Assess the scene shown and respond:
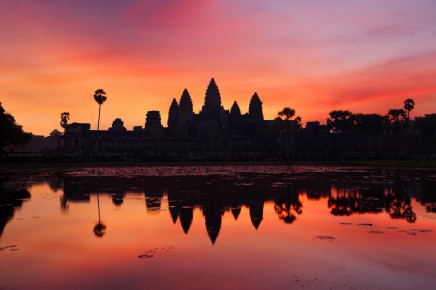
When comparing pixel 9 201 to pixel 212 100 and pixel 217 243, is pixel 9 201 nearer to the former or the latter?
pixel 217 243

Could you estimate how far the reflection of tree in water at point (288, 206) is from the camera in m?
18.5

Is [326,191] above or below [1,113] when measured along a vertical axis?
below

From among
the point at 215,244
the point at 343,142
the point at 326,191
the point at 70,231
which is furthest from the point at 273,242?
the point at 343,142

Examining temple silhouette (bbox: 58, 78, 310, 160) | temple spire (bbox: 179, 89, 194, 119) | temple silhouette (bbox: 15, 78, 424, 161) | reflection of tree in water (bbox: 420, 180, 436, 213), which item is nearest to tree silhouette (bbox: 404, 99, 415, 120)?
temple silhouette (bbox: 15, 78, 424, 161)

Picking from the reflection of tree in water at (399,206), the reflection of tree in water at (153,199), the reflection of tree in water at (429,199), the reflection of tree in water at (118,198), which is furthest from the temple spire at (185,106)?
the reflection of tree in water at (399,206)

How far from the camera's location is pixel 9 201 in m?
23.4

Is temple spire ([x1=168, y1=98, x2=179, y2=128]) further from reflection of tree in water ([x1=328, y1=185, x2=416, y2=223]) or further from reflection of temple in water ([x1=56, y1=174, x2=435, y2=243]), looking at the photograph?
reflection of tree in water ([x1=328, y1=185, x2=416, y2=223])

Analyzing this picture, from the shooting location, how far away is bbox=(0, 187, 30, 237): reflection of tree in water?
17844 mm

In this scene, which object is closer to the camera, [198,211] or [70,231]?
[70,231]

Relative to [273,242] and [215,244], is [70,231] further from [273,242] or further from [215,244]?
[273,242]

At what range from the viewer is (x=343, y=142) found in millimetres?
146500

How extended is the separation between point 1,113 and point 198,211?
2095 inches

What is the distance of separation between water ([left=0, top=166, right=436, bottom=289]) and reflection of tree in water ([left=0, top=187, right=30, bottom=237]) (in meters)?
0.13

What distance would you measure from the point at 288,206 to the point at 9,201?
14.7 metres
